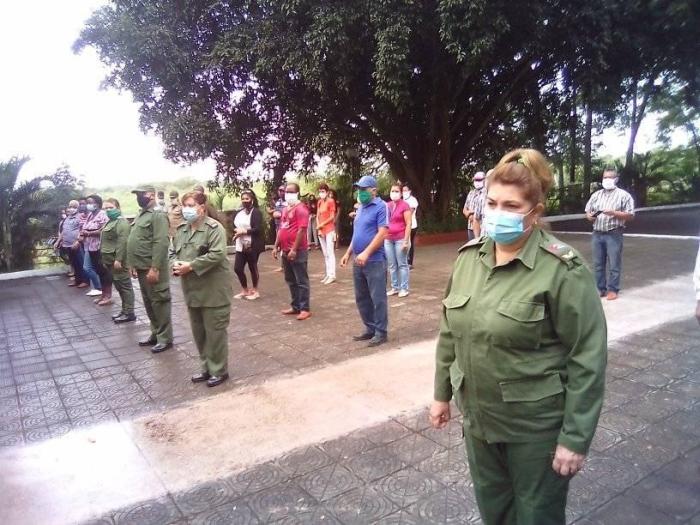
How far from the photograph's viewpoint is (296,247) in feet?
20.5

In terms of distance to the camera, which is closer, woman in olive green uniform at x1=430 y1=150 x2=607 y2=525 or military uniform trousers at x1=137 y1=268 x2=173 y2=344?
woman in olive green uniform at x1=430 y1=150 x2=607 y2=525

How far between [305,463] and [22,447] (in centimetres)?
203

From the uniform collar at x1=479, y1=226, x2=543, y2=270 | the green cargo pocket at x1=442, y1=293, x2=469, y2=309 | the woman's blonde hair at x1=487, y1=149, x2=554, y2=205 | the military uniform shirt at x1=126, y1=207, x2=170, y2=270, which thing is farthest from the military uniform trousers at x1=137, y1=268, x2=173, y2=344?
the woman's blonde hair at x1=487, y1=149, x2=554, y2=205

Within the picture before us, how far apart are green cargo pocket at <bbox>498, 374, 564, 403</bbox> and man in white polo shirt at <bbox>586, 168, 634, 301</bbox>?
5.30m

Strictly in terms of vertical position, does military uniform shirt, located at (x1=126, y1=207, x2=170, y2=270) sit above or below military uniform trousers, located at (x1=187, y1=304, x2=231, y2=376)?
above

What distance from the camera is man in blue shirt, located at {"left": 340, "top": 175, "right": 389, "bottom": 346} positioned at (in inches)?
201

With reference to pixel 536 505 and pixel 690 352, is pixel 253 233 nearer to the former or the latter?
pixel 690 352

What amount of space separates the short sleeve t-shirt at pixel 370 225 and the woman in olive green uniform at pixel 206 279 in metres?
1.45

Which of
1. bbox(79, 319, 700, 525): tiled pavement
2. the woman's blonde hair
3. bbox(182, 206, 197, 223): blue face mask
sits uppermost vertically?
the woman's blonde hair

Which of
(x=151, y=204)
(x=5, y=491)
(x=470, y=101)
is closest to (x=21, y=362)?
(x=151, y=204)

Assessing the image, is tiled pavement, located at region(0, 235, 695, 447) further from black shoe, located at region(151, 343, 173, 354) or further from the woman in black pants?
the woman in black pants

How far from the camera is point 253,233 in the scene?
729cm

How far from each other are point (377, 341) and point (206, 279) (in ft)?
6.38

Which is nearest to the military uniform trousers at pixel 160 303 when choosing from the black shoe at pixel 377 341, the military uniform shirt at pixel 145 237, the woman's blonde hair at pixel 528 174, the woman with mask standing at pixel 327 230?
Answer: the military uniform shirt at pixel 145 237
